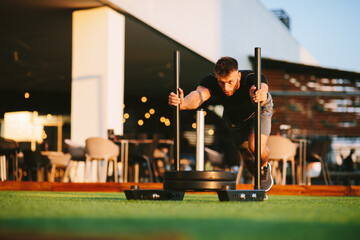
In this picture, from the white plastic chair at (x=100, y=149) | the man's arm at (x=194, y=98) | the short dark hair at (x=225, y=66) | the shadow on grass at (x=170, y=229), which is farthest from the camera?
the white plastic chair at (x=100, y=149)

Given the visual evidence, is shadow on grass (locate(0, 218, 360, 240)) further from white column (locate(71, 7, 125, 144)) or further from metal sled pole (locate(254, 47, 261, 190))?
white column (locate(71, 7, 125, 144))

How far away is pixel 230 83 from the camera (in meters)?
4.02

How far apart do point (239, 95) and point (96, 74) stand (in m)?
5.63

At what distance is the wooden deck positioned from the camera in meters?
6.05

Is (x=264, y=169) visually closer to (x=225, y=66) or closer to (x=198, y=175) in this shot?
(x=225, y=66)

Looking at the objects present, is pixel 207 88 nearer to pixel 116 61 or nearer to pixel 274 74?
pixel 116 61

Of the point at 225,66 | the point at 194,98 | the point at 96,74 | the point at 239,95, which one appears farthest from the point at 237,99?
the point at 96,74

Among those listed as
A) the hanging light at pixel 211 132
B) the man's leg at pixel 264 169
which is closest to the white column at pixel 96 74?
the man's leg at pixel 264 169

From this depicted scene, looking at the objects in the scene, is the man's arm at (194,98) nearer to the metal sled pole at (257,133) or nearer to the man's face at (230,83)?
the man's face at (230,83)

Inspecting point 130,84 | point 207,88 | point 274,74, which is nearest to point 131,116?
point 130,84

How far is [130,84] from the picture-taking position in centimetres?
1817

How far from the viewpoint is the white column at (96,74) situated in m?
9.51

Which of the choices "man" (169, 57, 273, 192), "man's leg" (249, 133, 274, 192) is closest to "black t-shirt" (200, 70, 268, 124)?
"man" (169, 57, 273, 192)

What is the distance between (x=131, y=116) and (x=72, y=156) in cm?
1249
